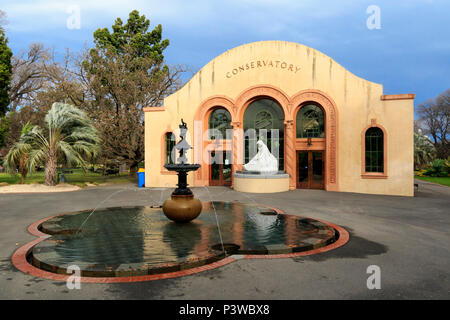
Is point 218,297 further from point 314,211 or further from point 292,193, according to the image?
point 292,193

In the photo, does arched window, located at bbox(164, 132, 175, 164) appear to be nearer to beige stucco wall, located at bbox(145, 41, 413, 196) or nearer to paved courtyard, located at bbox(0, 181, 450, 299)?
beige stucco wall, located at bbox(145, 41, 413, 196)

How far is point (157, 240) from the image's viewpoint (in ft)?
22.6

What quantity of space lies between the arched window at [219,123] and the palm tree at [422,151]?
37250 millimetres

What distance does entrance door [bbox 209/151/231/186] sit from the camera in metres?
19.4

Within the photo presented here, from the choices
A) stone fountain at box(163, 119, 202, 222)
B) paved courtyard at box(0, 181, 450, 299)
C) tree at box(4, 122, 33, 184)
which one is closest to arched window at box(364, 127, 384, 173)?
paved courtyard at box(0, 181, 450, 299)

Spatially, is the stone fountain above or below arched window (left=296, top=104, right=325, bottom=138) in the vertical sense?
below

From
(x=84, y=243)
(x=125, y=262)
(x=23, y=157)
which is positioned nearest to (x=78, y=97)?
(x=23, y=157)

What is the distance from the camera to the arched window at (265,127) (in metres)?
18.6

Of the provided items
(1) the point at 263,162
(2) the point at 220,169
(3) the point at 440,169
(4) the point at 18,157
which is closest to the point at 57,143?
(4) the point at 18,157

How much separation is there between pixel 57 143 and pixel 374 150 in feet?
61.2

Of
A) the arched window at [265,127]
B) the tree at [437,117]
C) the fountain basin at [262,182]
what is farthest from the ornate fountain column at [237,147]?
the tree at [437,117]

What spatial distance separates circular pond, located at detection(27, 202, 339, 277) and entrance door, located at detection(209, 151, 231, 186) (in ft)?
30.2

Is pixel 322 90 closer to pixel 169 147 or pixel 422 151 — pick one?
pixel 169 147

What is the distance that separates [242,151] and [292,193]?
454 centimetres
